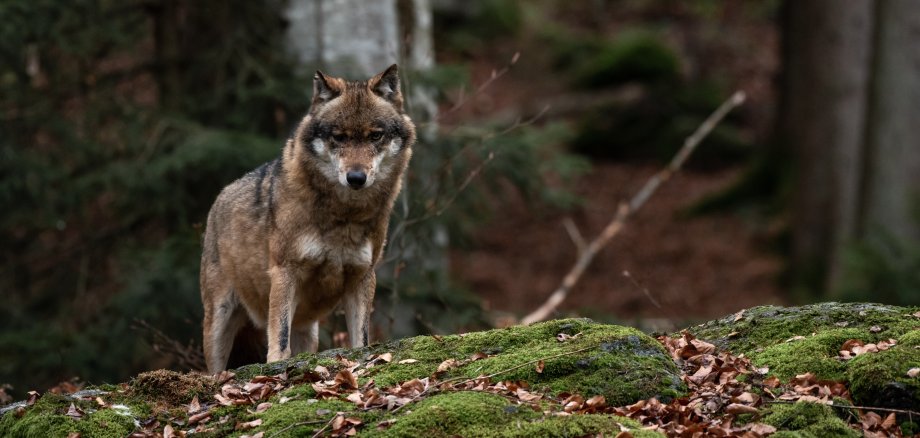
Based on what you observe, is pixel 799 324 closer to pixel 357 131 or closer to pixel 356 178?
pixel 356 178

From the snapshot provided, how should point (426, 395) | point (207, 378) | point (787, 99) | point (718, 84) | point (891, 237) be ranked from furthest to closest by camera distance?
point (718, 84), point (787, 99), point (891, 237), point (207, 378), point (426, 395)

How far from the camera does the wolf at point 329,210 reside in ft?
26.1

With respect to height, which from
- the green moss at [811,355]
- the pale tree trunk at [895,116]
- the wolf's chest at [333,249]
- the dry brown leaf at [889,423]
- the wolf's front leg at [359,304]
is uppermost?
the pale tree trunk at [895,116]

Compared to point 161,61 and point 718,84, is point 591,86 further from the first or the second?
point 161,61

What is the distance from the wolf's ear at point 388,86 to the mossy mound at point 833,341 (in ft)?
8.85

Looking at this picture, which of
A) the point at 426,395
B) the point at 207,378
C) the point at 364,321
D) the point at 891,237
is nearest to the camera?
the point at 426,395

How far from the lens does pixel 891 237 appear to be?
1475 centimetres

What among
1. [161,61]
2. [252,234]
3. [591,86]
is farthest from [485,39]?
[252,234]

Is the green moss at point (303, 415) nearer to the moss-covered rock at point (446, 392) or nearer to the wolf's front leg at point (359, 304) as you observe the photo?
the moss-covered rock at point (446, 392)

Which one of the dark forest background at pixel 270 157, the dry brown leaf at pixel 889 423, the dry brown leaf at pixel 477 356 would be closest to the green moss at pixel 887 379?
the dry brown leaf at pixel 889 423

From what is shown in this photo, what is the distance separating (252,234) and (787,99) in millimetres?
15675

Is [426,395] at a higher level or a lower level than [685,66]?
lower

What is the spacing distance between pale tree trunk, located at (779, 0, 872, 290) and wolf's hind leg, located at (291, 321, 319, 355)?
12.8 meters

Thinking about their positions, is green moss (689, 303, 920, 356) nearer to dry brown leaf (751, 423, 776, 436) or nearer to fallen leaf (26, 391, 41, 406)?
dry brown leaf (751, 423, 776, 436)
